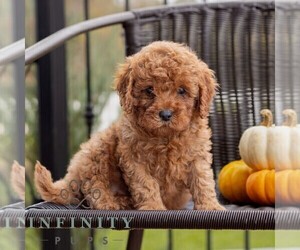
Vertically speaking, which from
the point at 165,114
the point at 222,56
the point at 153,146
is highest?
the point at 222,56

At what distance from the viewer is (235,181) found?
2377 millimetres

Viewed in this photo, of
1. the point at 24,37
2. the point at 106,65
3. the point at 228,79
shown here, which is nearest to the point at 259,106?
the point at 228,79

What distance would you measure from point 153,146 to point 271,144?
34 centimetres

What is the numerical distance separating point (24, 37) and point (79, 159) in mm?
396

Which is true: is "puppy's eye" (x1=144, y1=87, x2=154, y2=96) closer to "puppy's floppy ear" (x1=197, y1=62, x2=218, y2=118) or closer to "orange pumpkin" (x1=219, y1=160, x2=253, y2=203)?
"puppy's floppy ear" (x1=197, y1=62, x2=218, y2=118)

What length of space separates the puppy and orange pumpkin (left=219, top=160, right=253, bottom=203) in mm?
35

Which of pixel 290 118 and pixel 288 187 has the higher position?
pixel 290 118

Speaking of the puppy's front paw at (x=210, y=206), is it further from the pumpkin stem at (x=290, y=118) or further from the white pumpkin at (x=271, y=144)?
the pumpkin stem at (x=290, y=118)

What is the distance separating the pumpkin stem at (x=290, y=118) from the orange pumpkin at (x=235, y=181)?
0.58 feet

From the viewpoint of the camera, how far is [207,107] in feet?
7.72

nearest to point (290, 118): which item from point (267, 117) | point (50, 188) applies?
point (267, 117)

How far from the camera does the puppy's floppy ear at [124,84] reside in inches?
92.8

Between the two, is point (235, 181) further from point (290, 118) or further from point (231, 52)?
point (231, 52)

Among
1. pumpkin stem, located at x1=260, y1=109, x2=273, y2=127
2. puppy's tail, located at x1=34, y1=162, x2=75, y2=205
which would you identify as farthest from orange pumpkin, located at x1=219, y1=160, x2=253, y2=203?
puppy's tail, located at x1=34, y1=162, x2=75, y2=205
